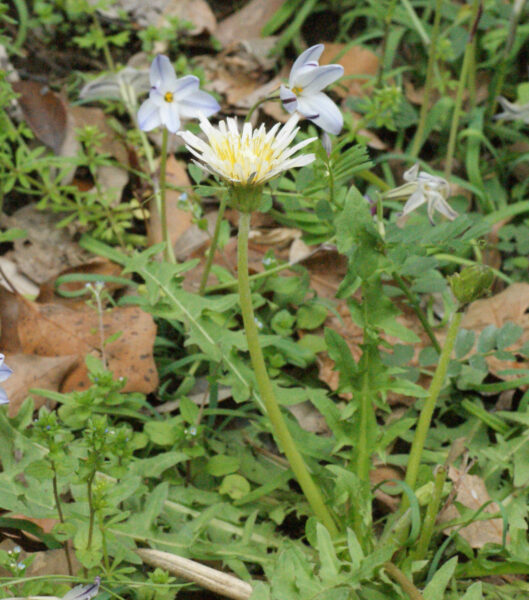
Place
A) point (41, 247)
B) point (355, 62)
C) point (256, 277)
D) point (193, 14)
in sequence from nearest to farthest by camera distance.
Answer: point (256, 277) → point (41, 247) → point (355, 62) → point (193, 14)

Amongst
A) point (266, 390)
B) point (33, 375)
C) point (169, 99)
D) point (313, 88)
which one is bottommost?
point (33, 375)

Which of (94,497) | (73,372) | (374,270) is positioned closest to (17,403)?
(73,372)

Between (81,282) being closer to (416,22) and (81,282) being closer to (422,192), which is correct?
(422,192)

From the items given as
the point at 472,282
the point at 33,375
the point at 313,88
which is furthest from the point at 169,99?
the point at 472,282

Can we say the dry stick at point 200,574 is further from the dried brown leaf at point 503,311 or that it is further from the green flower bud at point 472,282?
the dried brown leaf at point 503,311

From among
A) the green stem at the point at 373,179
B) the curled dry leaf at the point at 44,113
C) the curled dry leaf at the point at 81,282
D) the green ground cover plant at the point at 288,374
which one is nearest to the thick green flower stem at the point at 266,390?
the green ground cover plant at the point at 288,374

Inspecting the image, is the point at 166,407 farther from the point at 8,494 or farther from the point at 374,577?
the point at 374,577

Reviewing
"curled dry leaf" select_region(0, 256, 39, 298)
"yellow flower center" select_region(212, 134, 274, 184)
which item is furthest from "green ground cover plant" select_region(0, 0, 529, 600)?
"curled dry leaf" select_region(0, 256, 39, 298)
